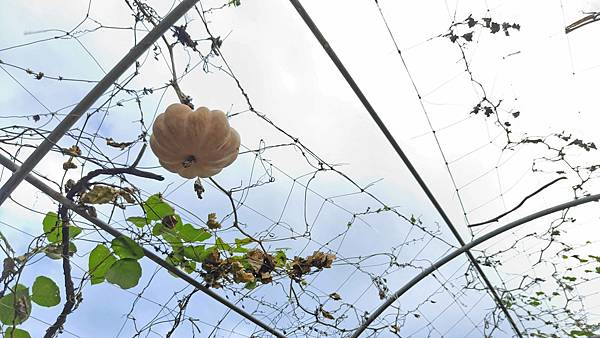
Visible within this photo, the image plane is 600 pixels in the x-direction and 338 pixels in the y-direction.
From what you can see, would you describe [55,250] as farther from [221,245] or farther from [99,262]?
[221,245]

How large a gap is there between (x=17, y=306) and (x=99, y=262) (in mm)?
190

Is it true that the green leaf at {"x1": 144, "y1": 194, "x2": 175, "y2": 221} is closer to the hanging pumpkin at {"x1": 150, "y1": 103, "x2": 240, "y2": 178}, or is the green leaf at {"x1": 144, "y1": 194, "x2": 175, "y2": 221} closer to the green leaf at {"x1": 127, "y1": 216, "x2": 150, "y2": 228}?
the green leaf at {"x1": 127, "y1": 216, "x2": 150, "y2": 228}

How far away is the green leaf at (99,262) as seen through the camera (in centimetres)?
128

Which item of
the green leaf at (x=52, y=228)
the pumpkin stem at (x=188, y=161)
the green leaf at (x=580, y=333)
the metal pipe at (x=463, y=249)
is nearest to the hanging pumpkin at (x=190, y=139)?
the pumpkin stem at (x=188, y=161)

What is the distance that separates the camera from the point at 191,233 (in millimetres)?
1400

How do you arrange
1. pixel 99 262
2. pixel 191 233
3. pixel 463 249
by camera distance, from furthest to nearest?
pixel 463 249
pixel 191 233
pixel 99 262

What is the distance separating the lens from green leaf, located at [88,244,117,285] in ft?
4.20

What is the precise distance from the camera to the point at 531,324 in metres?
3.33

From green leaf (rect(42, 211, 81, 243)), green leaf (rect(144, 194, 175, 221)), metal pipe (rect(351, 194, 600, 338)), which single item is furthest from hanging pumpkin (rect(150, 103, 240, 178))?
metal pipe (rect(351, 194, 600, 338))

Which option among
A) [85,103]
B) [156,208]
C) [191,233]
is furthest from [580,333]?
[85,103]

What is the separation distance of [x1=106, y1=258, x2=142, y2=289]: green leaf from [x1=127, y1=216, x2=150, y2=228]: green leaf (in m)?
0.09

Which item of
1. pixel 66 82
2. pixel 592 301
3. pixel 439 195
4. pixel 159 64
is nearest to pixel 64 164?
pixel 66 82

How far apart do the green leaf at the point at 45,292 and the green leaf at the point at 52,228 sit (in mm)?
90

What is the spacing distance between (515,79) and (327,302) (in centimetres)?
112
